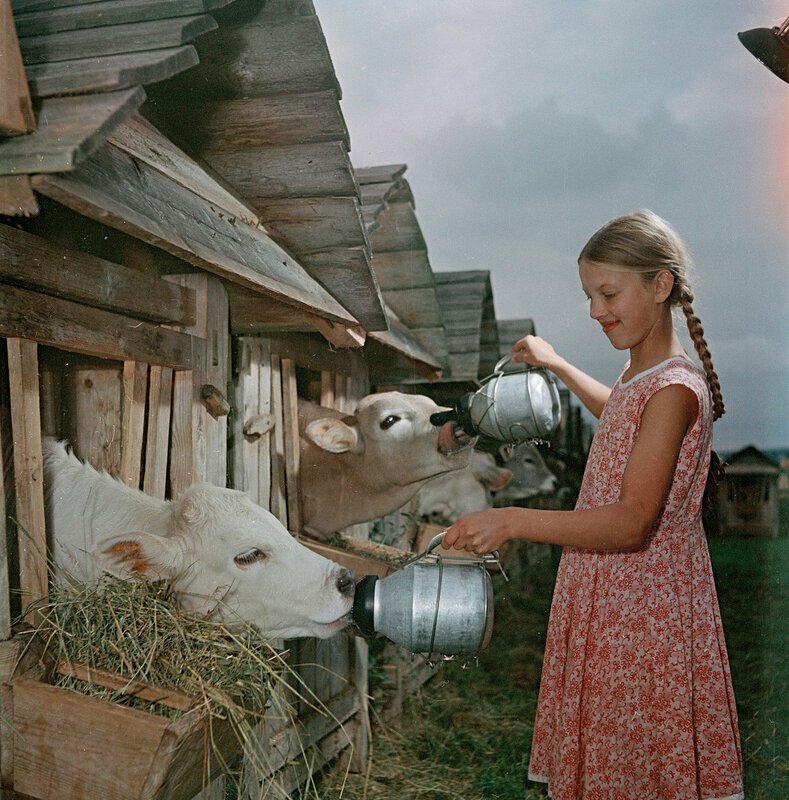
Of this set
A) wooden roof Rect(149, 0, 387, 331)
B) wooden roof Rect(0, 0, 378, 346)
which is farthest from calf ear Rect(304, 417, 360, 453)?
wooden roof Rect(149, 0, 387, 331)

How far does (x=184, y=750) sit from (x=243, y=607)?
0.50m

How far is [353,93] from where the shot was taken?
8.88 feet

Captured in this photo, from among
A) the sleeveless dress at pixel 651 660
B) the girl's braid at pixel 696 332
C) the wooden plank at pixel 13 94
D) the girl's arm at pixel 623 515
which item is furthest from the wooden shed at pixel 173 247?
the girl's braid at pixel 696 332

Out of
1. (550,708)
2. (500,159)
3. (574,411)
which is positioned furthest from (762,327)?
(574,411)

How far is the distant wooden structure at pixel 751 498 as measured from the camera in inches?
117

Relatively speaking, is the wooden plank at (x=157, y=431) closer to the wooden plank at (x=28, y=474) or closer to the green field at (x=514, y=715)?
the wooden plank at (x=28, y=474)

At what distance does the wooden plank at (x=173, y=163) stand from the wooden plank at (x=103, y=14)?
9.1 inches

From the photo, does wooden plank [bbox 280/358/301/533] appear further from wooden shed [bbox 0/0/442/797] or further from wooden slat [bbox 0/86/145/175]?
wooden slat [bbox 0/86/145/175]

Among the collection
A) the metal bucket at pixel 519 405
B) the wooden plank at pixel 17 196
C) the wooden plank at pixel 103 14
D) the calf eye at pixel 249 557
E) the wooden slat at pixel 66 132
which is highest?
the wooden plank at pixel 103 14

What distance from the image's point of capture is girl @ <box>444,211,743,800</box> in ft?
6.45

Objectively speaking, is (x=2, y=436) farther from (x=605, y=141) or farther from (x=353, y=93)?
(x=605, y=141)

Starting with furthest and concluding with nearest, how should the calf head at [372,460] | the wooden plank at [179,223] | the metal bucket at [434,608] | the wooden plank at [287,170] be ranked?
the calf head at [372,460]
the wooden plank at [287,170]
the metal bucket at [434,608]
the wooden plank at [179,223]

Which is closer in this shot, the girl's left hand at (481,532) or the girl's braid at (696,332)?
the girl's left hand at (481,532)

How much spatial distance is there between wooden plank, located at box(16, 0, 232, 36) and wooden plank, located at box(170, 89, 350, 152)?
1.68 feet
